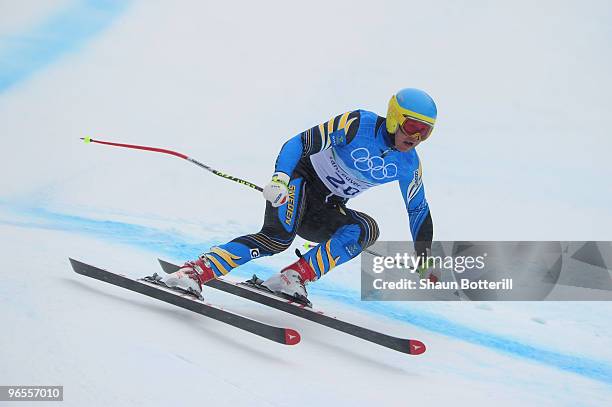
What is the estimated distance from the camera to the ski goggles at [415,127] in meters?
3.48

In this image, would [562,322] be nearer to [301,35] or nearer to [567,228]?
[567,228]

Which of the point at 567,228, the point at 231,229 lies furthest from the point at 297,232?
the point at 567,228

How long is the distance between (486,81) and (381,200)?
3476 mm

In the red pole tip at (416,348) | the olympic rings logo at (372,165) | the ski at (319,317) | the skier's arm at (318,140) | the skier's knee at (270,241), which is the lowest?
the red pole tip at (416,348)

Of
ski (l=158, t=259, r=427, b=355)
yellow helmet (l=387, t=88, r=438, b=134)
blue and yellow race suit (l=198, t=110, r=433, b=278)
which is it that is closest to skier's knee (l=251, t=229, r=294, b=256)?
blue and yellow race suit (l=198, t=110, r=433, b=278)

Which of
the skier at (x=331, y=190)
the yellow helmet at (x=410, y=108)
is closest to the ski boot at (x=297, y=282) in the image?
the skier at (x=331, y=190)

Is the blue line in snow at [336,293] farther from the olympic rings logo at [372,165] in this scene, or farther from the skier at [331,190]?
the olympic rings logo at [372,165]

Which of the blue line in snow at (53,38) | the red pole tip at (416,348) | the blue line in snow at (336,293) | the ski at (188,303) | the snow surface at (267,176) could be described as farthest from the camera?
the blue line in snow at (53,38)

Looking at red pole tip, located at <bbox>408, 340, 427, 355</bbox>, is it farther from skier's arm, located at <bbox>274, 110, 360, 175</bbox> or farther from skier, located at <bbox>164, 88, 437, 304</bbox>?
skier's arm, located at <bbox>274, 110, 360, 175</bbox>

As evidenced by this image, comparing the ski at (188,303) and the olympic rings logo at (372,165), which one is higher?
the olympic rings logo at (372,165)

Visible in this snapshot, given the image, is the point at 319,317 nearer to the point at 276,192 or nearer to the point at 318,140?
the point at 276,192

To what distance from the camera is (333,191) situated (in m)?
3.98

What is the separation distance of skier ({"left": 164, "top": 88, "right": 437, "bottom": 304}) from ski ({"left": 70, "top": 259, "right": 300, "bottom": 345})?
0.27 feet

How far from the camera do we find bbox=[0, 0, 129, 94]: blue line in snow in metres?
9.33
